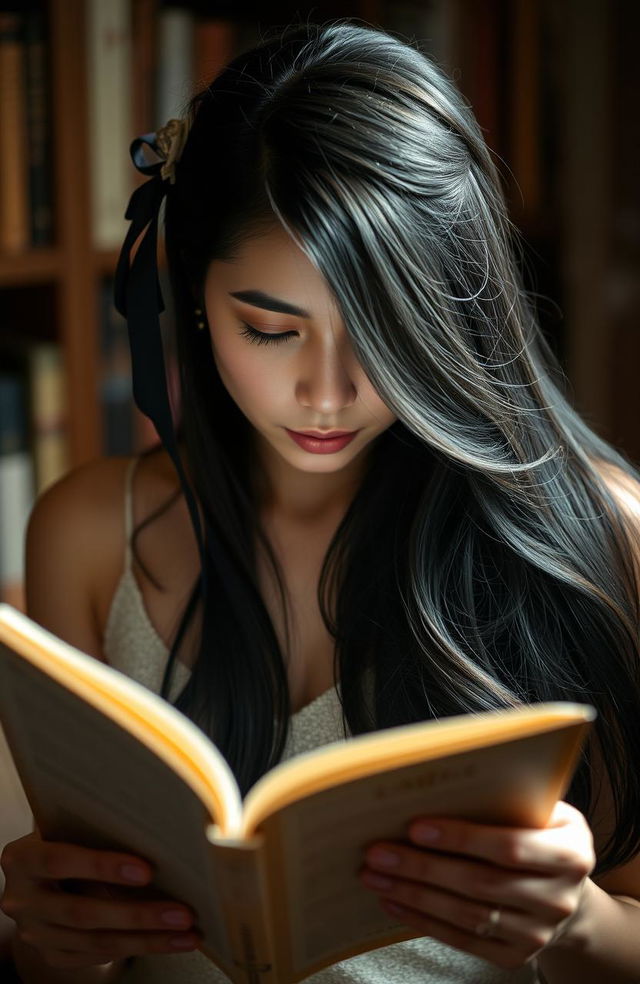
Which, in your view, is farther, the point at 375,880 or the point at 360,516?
the point at 360,516

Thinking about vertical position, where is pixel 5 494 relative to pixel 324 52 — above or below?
below

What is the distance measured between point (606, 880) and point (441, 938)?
0.27m

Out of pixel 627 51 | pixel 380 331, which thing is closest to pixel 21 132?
pixel 380 331

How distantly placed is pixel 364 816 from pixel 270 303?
0.36 metres

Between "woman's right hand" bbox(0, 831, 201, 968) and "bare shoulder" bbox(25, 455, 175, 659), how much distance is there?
0.32m

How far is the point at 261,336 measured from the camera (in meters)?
0.82

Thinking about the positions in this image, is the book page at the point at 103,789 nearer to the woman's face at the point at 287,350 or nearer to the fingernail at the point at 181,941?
the fingernail at the point at 181,941

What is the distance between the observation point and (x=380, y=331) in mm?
777

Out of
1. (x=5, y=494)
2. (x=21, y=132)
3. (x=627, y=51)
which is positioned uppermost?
(x=627, y=51)

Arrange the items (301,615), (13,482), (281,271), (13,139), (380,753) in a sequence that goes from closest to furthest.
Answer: (380,753) < (281,271) < (301,615) < (13,139) < (13,482)

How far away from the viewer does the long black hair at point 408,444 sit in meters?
0.77

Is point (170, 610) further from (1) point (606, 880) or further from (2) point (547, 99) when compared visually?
(2) point (547, 99)

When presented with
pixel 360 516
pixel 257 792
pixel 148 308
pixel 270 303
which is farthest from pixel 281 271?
pixel 257 792

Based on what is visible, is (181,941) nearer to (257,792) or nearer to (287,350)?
(257,792)
